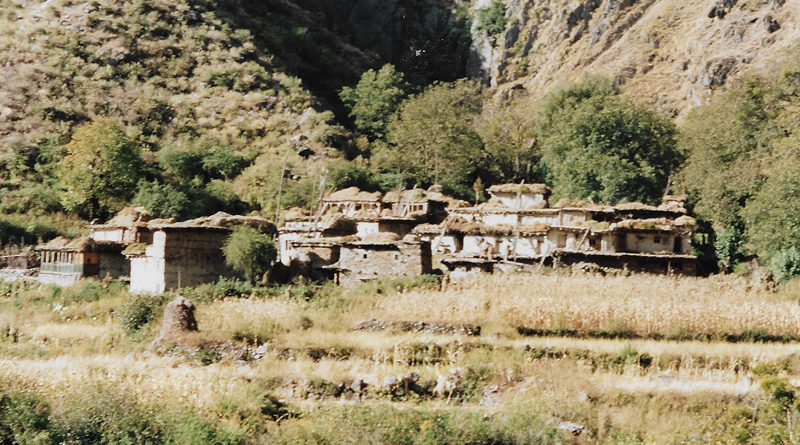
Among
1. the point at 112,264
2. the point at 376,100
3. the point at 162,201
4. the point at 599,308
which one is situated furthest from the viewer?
the point at 376,100

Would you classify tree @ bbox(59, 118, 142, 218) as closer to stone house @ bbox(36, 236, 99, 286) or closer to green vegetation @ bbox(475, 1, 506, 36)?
stone house @ bbox(36, 236, 99, 286)

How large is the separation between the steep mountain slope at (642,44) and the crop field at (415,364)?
44.7m

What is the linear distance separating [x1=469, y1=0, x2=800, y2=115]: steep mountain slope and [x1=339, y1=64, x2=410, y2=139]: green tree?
69.6 ft

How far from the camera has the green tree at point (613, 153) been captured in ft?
146

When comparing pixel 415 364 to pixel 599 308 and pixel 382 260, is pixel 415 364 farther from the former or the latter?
pixel 382 260

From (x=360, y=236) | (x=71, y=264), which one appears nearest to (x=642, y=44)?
(x=360, y=236)

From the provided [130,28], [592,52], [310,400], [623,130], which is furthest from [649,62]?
[310,400]

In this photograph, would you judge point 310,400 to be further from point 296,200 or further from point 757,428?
point 296,200

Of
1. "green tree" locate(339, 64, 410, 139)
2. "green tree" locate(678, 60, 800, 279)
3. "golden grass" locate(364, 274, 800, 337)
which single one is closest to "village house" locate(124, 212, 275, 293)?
"golden grass" locate(364, 274, 800, 337)

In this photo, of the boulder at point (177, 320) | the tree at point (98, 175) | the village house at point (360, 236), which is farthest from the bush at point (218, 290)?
the tree at point (98, 175)

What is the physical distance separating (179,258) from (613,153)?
28312mm

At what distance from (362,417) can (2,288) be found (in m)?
21.7

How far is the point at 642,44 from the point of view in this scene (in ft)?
256

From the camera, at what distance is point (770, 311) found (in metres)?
22.3
